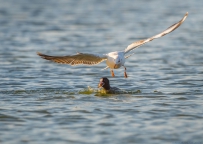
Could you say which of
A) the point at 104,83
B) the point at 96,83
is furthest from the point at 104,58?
the point at 96,83

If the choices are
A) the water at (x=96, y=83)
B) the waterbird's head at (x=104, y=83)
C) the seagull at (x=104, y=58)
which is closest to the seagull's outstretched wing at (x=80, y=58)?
the seagull at (x=104, y=58)

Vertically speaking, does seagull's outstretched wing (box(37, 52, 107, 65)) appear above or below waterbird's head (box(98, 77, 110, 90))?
above

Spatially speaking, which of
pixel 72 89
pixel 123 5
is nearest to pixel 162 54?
pixel 72 89

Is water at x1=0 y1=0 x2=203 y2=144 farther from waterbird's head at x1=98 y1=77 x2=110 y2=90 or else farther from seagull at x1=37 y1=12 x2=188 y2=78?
seagull at x1=37 y1=12 x2=188 y2=78

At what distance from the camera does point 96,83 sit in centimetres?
1541

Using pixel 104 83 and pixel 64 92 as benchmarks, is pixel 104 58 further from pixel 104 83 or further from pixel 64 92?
pixel 64 92

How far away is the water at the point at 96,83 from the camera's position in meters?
10.2

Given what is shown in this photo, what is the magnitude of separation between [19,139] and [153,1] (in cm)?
3032

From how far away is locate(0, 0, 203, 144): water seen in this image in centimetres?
1023

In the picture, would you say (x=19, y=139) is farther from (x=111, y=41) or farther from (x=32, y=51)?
(x=111, y=41)

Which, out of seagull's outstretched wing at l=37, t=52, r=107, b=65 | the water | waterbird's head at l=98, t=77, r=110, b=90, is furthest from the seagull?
the water

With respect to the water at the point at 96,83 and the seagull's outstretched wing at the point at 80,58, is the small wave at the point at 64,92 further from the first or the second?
the seagull's outstretched wing at the point at 80,58

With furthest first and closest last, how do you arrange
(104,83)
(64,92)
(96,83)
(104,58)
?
(96,83), (64,92), (104,83), (104,58)

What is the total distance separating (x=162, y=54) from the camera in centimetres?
2023
